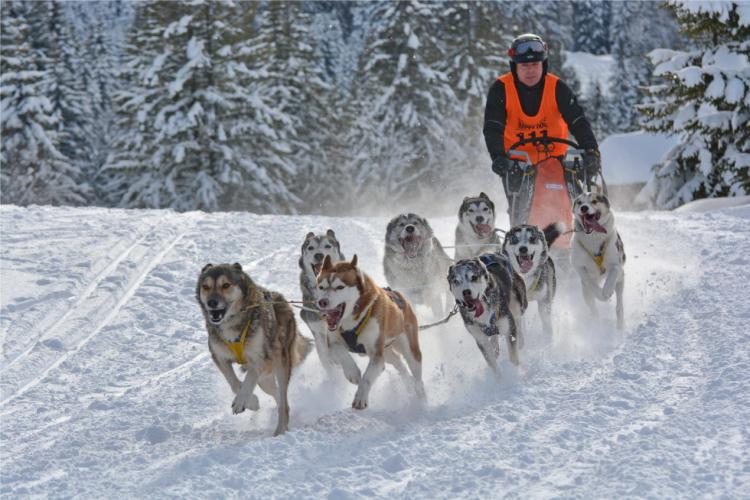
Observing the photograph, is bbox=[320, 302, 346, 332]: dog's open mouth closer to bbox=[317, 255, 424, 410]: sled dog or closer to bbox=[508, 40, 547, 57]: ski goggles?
bbox=[317, 255, 424, 410]: sled dog

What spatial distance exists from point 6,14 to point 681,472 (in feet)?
104

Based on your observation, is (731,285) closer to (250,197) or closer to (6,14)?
(250,197)

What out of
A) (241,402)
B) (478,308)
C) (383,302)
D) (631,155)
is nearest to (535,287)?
(478,308)

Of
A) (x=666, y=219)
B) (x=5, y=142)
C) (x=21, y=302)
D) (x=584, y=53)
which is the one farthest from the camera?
(x=584, y=53)

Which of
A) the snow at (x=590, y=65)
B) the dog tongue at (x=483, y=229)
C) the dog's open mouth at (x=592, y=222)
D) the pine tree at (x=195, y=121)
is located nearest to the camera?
the dog's open mouth at (x=592, y=222)

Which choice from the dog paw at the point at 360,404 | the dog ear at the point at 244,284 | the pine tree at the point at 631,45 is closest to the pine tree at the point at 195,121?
the dog ear at the point at 244,284

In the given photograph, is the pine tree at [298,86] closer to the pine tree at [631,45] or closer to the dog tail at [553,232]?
the dog tail at [553,232]

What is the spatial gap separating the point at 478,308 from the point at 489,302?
0.41ft

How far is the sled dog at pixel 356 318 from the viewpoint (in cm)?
527

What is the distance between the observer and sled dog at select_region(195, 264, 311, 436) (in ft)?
17.1

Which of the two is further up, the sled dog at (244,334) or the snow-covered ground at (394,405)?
the sled dog at (244,334)

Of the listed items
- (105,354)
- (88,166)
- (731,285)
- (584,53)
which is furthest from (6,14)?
(584,53)

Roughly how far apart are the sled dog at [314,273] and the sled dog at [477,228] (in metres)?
1.57

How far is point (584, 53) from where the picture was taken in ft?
326
